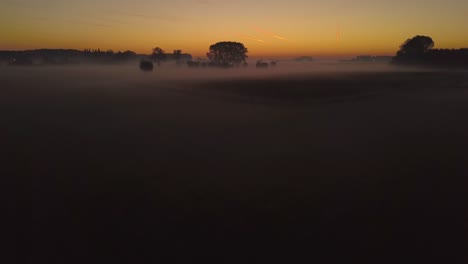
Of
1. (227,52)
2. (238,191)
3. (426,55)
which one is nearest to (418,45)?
(426,55)

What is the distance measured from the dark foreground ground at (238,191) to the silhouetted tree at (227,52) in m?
120

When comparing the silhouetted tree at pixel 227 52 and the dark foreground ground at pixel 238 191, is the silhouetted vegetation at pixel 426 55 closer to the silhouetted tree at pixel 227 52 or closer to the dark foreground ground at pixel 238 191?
the silhouetted tree at pixel 227 52

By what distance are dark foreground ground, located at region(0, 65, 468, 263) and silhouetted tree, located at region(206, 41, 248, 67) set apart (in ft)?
395

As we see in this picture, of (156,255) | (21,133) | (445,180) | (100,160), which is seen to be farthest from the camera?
(21,133)

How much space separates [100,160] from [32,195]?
4.49m

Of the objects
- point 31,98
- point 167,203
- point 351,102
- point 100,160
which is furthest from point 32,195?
point 31,98

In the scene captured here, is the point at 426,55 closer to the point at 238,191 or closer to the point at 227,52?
the point at 227,52


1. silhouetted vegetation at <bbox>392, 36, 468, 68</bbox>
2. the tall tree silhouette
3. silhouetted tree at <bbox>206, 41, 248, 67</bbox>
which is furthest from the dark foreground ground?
Answer: silhouetted tree at <bbox>206, 41, 248, 67</bbox>

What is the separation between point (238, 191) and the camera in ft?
39.4

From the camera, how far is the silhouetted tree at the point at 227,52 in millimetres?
139250

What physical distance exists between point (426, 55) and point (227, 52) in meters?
85.3

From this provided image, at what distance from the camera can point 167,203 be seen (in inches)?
432

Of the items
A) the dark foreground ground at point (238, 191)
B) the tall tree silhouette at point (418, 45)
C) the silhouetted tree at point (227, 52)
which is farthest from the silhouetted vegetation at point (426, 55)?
the dark foreground ground at point (238, 191)

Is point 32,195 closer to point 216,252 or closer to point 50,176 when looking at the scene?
point 50,176
